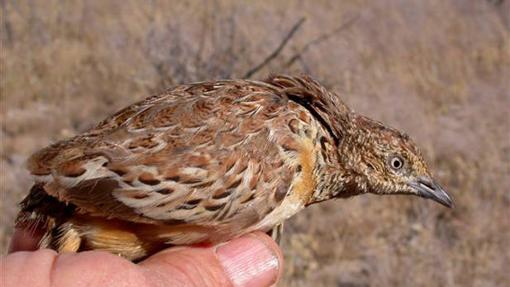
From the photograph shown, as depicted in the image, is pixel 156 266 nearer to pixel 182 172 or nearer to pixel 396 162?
pixel 182 172

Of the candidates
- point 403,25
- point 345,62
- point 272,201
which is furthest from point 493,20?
point 272,201

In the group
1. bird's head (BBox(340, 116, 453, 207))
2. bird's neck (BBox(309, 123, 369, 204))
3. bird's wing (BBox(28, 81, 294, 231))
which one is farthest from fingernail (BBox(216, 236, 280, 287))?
bird's head (BBox(340, 116, 453, 207))

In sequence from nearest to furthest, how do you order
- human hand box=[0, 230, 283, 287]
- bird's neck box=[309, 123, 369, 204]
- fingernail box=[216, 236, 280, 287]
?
human hand box=[0, 230, 283, 287], fingernail box=[216, 236, 280, 287], bird's neck box=[309, 123, 369, 204]

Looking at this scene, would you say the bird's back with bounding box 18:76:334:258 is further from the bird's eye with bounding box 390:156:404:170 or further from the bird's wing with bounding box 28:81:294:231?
the bird's eye with bounding box 390:156:404:170

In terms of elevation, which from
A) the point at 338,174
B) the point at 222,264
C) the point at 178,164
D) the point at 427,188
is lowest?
the point at 222,264

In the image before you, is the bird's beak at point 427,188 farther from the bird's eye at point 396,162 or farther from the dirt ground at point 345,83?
the dirt ground at point 345,83

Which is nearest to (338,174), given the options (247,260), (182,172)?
(247,260)
